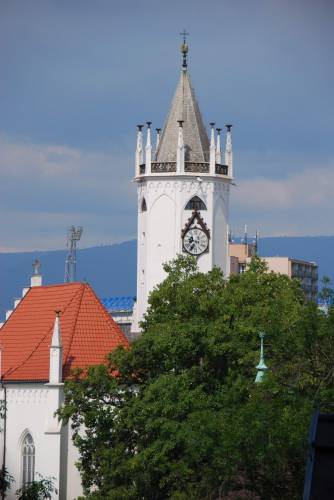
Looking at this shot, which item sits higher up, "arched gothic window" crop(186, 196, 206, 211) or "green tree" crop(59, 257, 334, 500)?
"arched gothic window" crop(186, 196, 206, 211)

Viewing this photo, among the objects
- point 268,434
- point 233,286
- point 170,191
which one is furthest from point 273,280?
point 170,191

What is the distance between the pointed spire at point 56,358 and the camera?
217 feet

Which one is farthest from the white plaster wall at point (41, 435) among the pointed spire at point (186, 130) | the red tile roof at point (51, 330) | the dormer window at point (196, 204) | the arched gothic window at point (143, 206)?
the arched gothic window at point (143, 206)

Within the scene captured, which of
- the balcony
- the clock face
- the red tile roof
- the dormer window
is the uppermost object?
the balcony

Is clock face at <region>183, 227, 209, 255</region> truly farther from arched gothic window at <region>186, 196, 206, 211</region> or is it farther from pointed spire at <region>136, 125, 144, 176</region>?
pointed spire at <region>136, 125, 144, 176</region>

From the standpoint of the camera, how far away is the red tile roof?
68188 millimetres

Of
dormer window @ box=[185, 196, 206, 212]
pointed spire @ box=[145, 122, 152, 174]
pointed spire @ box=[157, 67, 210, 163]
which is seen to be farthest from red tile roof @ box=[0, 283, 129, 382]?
pointed spire @ box=[157, 67, 210, 163]

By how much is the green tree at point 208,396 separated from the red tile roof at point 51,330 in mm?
9629

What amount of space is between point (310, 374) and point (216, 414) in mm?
3306

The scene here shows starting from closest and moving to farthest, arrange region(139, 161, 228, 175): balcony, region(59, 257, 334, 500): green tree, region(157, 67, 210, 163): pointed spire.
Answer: region(59, 257, 334, 500): green tree, region(139, 161, 228, 175): balcony, region(157, 67, 210, 163): pointed spire

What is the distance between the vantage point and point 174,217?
94.8 meters

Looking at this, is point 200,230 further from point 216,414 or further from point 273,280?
point 216,414

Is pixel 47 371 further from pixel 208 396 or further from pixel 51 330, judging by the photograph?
pixel 208 396

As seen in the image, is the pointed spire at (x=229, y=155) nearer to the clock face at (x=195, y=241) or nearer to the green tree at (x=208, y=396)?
the clock face at (x=195, y=241)
